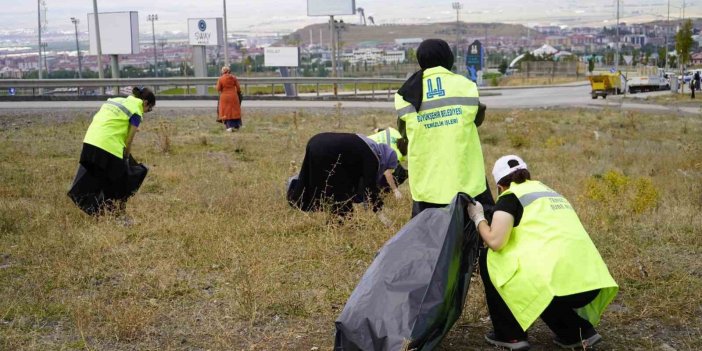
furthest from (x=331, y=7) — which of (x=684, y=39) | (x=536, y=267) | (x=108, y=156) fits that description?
(x=536, y=267)

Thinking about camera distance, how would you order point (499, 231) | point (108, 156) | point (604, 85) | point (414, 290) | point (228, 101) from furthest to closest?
point (604, 85) → point (228, 101) → point (108, 156) → point (499, 231) → point (414, 290)

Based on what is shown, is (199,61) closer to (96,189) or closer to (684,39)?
(684,39)

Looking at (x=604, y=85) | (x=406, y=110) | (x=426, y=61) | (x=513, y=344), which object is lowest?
(x=604, y=85)

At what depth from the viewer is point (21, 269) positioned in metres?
6.72

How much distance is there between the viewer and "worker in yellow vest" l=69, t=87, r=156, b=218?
27.1 ft

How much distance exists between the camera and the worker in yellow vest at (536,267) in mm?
4539

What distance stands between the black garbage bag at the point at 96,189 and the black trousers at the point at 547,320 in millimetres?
4555

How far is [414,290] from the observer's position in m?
4.52

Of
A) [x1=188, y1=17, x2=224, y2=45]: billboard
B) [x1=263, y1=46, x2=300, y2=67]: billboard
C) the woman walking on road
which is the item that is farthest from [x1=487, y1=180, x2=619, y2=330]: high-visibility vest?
[x1=188, y1=17, x2=224, y2=45]: billboard

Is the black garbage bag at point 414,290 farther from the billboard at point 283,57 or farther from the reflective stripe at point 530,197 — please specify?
the billboard at point 283,57

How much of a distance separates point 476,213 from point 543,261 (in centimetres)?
53

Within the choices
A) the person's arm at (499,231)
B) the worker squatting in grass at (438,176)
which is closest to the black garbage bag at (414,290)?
the worker squatting in grass at (438,176)

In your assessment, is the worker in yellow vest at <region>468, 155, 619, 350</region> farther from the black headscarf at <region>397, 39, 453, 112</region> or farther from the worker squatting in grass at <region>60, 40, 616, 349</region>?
the black headscarf at <region>397, 39, 453, 112</region>

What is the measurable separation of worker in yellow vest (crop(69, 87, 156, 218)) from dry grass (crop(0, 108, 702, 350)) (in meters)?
0.27
